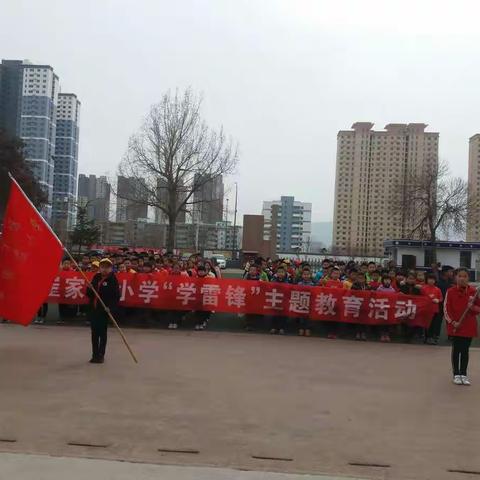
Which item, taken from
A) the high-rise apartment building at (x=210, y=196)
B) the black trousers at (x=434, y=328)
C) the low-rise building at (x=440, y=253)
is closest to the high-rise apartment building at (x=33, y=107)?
the high-rise apartment building at (x=210, y=196)

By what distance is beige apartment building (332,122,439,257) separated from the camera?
66062mm

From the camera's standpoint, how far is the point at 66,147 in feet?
235

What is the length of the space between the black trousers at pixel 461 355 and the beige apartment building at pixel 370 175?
5419 centimetres

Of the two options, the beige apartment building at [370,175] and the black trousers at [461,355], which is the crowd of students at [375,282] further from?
the beige apartment building at [370,175]

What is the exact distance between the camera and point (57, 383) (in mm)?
7156

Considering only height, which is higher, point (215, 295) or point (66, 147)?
point (66, 147)

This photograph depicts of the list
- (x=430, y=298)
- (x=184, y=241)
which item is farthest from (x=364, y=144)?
(x=430, y=298)

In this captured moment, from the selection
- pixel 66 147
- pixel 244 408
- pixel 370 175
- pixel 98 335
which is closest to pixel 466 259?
pixel 98 335

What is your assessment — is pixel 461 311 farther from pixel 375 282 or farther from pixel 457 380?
pixel 375 282

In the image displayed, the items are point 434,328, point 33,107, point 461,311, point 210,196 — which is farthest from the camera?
point 33,107

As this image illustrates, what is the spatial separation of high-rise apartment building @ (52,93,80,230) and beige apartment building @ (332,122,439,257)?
34159 mm

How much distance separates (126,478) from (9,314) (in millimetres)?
5147

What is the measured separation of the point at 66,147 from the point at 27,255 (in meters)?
66.7

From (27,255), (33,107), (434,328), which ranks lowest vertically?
(434,328)
